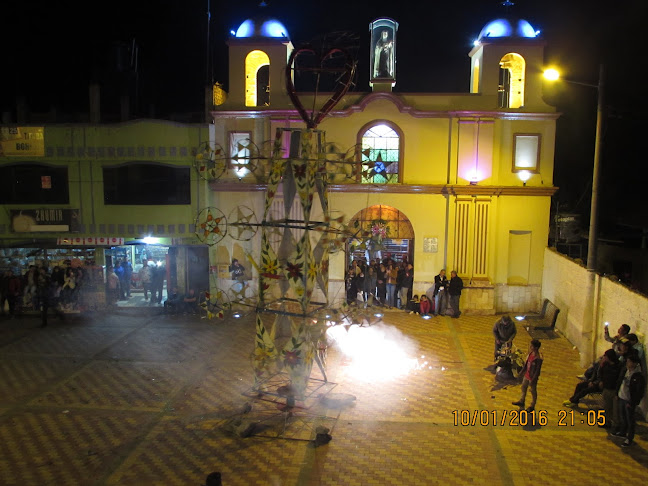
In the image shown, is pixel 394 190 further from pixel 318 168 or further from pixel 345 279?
pixel 318 168

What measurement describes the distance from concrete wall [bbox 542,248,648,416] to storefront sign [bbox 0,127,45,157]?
1870cm

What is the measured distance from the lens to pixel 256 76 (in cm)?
2028

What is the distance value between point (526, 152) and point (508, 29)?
4.54 meters

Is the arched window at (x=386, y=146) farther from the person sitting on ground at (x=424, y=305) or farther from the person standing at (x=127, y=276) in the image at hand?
the person standing at (x=127, y=276)

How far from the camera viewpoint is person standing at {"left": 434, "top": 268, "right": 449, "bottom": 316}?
732 inches

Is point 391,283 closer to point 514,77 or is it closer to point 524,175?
point 524,175

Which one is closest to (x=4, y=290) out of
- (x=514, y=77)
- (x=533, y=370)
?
(x=533, y=370)

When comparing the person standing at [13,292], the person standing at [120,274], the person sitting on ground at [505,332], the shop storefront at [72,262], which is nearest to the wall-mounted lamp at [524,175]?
the person sitting on ground at [505,332]

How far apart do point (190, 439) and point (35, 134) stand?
14574 millimetres

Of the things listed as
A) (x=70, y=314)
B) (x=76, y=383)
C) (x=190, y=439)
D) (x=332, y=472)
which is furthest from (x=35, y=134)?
(x=332, y=472)

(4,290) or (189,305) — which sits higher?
(4,290)

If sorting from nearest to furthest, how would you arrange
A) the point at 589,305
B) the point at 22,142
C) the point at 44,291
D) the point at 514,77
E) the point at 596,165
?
the point at 596,165, the point at 589,305, the point at 44,291, the point at 22,142, the point at 514,77

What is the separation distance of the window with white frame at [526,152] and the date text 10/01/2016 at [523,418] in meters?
10.5

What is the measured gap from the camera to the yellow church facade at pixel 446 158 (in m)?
18.8
